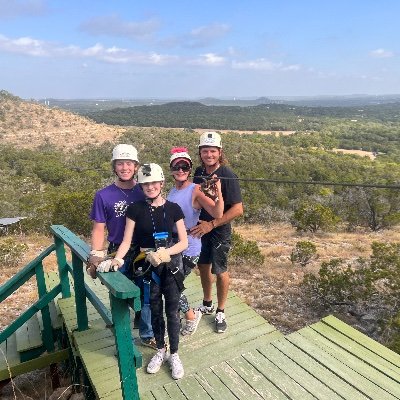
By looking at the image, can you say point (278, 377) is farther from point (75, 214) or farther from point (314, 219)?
point (314, 219)

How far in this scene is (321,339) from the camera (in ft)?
10.2

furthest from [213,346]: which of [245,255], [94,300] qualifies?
[245,255]

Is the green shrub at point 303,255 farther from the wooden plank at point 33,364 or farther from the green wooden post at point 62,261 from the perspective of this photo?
the wooden plank at point 33,364

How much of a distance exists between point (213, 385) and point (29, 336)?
86.2 inches

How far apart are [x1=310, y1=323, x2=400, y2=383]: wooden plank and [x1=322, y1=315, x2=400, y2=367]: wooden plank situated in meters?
0.03

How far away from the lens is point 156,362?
275 centimetres

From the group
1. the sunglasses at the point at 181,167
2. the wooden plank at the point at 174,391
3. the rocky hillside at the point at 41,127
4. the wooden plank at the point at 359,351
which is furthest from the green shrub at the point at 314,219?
the rocky hillside at the point at 41,127

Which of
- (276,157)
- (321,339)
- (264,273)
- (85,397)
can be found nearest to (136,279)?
(85,397)

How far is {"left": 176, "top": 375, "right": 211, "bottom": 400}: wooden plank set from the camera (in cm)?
252

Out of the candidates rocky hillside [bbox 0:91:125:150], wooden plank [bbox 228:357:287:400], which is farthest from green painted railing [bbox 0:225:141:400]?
rocky hillside [bbox 0:91:125:150]

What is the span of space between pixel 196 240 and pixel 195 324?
0.86 meters

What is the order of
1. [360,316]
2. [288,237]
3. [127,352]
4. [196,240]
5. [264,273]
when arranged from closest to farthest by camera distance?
1. [127,352]
2. [196,240]
3. [360,316]
4. [264,273]
5. [288,237]

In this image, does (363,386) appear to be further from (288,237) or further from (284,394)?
(288,237)

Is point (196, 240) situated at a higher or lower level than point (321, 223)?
higher
